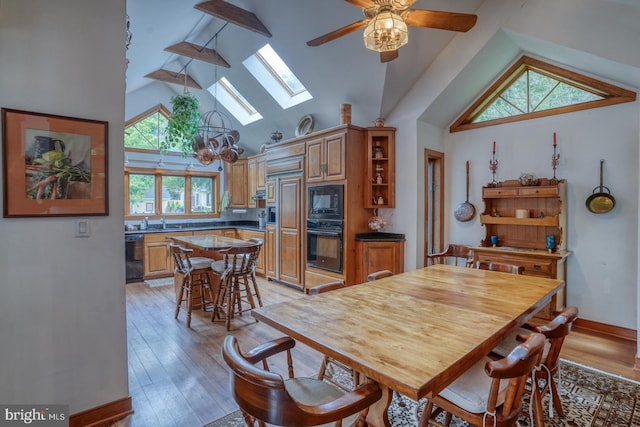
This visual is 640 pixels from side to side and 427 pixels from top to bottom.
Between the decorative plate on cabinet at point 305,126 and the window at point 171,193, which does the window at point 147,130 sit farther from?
the decorative plate on cabinet at point 305,126

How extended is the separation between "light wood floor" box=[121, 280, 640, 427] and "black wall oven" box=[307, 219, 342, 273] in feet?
4.31

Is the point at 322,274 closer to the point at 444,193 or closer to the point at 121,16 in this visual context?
the point at 444,193

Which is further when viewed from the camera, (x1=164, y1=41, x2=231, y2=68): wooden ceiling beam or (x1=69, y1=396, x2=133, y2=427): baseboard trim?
(x1=164, y1=41, x2=231, y2=68): wooden ceiling beam

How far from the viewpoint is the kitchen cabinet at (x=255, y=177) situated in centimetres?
644

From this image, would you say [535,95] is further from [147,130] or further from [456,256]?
[147,130]

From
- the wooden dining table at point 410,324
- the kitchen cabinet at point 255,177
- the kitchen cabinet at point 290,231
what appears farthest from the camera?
the kitchen cabinet at point 255,177

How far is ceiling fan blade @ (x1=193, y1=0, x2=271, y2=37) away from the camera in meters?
3.68

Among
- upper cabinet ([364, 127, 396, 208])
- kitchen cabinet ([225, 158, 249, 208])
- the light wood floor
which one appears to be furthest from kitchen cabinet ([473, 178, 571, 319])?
kitchen cabinet ([225, 158, 249, 208])

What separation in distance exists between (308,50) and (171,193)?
13.9 feet

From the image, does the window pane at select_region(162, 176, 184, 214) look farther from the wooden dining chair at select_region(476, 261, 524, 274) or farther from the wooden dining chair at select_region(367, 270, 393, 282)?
the wooden dining chair at select_region(476, 261, 524, 274)

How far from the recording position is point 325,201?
4562 mm

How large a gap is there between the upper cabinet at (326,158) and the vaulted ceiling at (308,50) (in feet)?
1.88

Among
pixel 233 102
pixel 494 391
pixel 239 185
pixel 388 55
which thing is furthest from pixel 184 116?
pixel 494 391

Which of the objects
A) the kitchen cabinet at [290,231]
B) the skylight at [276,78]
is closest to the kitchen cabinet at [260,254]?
the kitchen cabinet at [290,231]
